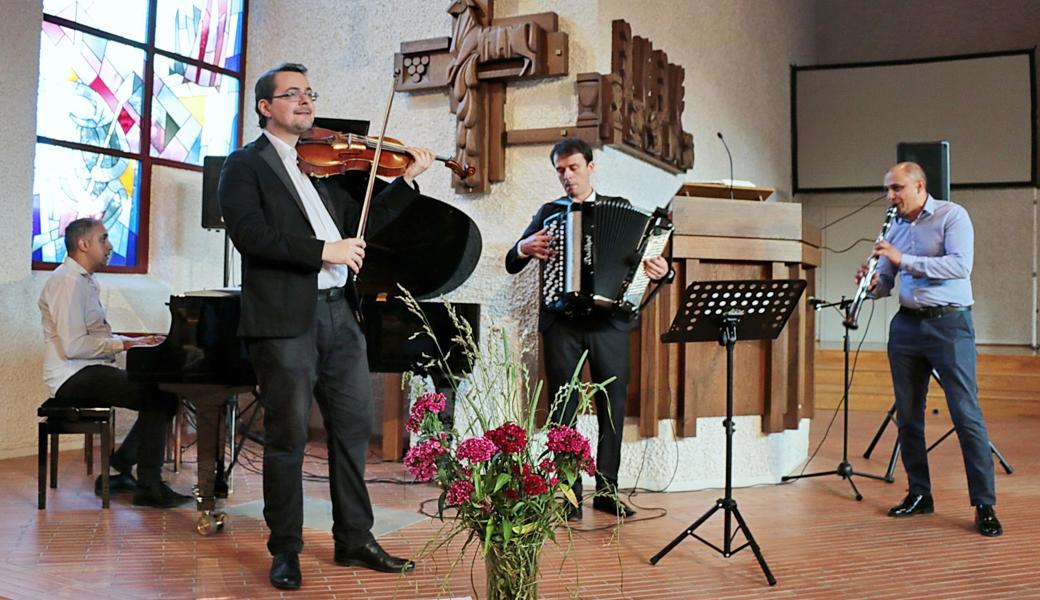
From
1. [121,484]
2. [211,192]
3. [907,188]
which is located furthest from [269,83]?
[211,192]

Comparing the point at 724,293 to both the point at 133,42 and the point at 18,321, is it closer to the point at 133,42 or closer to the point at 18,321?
the point at 18,321

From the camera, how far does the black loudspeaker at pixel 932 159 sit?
5.78 meters

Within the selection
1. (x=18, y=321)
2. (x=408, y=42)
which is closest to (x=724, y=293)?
(x=408, y=42)

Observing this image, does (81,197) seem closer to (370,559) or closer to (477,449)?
(370,559)

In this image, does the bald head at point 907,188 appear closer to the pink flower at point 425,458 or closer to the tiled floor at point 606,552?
the tiled floor at point 606,552

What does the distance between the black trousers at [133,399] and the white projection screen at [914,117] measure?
9.00m

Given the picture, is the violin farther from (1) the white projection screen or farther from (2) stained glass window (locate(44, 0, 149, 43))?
(1) the white projection screen

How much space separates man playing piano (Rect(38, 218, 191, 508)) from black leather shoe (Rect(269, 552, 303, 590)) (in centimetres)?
159

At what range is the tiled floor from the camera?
3.28 m

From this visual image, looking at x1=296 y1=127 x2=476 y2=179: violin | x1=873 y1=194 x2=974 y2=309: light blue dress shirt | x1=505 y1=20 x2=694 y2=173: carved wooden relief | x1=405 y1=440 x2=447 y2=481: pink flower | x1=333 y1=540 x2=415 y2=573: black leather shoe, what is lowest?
x1=333 y1=540 x2=415 y2=573: black leather shoe

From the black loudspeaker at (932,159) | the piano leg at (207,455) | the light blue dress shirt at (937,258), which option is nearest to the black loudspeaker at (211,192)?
the piano leg at (207,455)

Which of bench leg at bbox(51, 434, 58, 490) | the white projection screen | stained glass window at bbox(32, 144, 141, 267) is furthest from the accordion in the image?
the white projection screen

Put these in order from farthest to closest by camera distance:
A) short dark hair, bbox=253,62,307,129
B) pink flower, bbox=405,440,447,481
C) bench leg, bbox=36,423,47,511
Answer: bench leg, bbox=36,423,47,511 → short dark hair, bbox=253,62,307,129 → pink flower, bbox=405,440,447,481

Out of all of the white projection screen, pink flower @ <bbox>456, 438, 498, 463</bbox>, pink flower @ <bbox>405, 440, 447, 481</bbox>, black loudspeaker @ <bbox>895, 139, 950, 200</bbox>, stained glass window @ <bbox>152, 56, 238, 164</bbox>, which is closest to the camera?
pink flower @ <bbox>456, 438, 498, 463</bbox>
